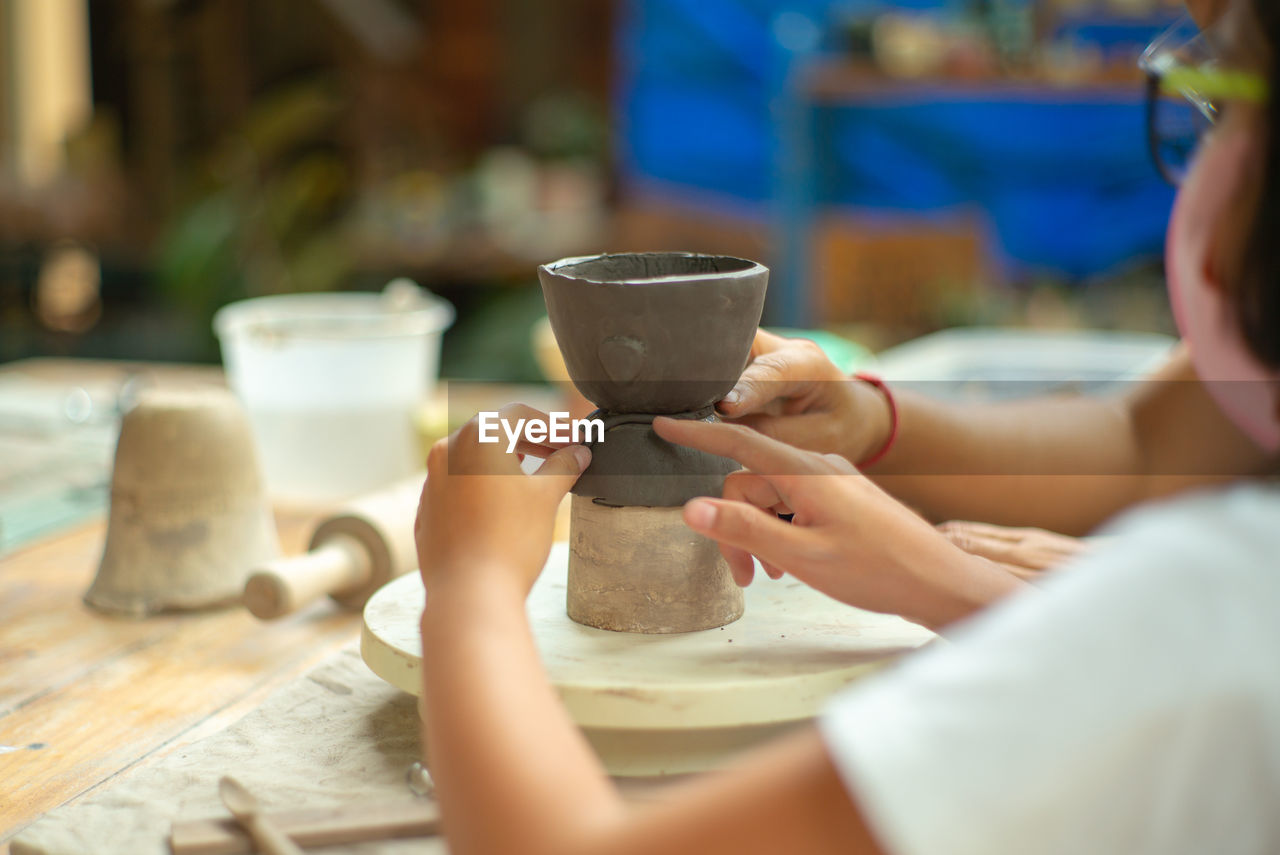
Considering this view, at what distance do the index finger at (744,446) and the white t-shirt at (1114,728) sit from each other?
32 cm

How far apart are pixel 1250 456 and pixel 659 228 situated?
10.9 ft

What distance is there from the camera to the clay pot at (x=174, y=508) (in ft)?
3.96

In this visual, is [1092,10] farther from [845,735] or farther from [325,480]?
[845,735]

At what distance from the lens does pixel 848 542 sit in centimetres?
79

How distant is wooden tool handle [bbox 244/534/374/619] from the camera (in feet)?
3.67

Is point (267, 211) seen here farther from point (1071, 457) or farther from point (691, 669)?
point (691, 669)

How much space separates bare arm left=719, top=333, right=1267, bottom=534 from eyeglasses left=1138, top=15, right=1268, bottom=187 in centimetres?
35

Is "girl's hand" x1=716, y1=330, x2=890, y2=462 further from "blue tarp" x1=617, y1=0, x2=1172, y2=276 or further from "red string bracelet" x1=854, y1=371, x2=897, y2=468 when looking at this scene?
"blue tarp" x1=617, y1=0, x2=1172, y2=276

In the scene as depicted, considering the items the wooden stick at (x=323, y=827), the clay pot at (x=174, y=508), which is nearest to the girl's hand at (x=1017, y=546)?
the wooden stick at (x=323, y=827)

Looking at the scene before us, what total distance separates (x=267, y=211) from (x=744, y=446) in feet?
12.9

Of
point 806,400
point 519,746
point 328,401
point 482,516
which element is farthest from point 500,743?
point 328,401

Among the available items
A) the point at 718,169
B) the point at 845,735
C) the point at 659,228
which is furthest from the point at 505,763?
the point at 659,228

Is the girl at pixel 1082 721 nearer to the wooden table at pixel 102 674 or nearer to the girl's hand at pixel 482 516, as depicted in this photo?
the girl's hand at pixel 482 516

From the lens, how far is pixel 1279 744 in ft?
1.54
